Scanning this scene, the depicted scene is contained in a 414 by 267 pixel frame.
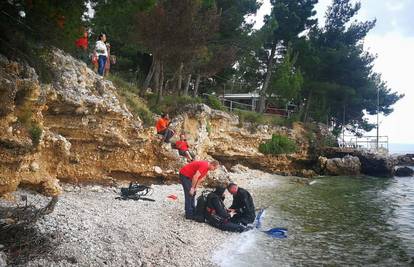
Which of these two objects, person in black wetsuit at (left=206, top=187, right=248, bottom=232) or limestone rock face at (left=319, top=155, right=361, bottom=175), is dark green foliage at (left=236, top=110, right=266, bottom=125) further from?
person in black wetsuit at (left=206, top=187, right=248, bottom=232)

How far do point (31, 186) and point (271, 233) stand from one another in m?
7.12

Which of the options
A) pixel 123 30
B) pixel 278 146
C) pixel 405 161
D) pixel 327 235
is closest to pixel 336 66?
pixel 278 146

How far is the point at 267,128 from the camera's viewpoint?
33.0 meters

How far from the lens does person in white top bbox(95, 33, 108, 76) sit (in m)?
16.3

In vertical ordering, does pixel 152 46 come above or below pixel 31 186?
above

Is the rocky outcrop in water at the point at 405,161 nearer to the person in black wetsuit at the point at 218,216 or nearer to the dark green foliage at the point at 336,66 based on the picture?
the dark green foliage at the point at 336,66

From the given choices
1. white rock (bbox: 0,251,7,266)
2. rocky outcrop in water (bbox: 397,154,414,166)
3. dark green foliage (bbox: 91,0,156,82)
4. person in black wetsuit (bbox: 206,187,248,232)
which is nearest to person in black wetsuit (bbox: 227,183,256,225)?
person in black wetsuit (bbox: 206,187,248,232)

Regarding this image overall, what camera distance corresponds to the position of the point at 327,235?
11.1 metres

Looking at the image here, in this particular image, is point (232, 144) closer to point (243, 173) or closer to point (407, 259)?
point (243, 173)

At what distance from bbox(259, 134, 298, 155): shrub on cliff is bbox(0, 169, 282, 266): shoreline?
19664 millimetres

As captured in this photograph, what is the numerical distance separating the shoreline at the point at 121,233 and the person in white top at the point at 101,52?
21.5ft

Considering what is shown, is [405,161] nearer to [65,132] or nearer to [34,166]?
[65,132]

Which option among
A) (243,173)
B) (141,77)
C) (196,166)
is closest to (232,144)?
(243,173)

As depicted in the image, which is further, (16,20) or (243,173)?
(243,173)
